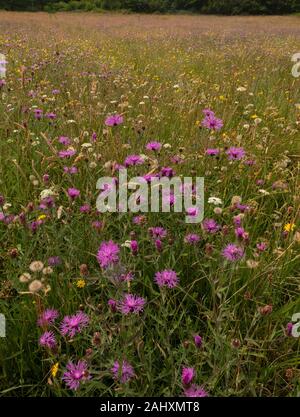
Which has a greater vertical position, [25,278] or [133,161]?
[133,161]

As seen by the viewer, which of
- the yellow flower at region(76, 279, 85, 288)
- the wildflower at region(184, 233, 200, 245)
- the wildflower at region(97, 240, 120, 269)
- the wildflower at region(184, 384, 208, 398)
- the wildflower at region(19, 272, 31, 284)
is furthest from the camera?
the wildflower at region(184, 233, 200, 245)

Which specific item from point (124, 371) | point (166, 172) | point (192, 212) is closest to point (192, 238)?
point (192, 212)

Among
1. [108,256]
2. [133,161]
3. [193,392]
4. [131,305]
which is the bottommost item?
[193,392]

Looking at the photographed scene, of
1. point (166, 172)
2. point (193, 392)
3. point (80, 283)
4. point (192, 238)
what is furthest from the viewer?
Result: point (166, 172)

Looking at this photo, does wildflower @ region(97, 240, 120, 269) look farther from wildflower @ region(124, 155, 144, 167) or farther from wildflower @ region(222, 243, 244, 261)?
wildflower @ region(124, 155, 144, 167)

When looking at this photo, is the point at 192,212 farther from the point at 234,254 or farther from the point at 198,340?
the point at 198,340

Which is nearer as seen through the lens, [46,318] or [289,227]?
[46,318]

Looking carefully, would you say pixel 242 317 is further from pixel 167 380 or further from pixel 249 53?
pixel 249 53

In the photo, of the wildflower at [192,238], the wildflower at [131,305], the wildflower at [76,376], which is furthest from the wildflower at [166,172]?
the wildflower at [76,376]

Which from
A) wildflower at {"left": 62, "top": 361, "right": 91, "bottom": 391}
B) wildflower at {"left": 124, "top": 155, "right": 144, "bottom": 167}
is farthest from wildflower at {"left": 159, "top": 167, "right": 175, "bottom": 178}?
wildflower at {"left": 62, "top": 361, "right": 91, "bottom": 391}

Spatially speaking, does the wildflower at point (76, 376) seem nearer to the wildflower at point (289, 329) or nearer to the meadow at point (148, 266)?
the meadow at point (148, 266)

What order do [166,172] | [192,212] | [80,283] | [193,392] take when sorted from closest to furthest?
[193,392], [80,283], [192,212], [166,172]
